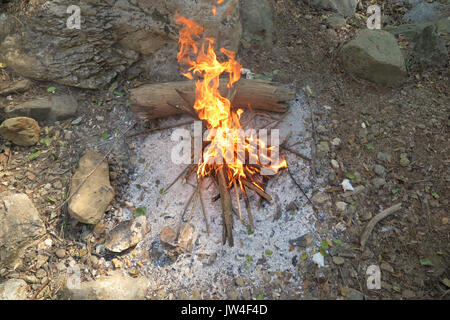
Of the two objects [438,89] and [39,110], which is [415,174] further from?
[39,110]

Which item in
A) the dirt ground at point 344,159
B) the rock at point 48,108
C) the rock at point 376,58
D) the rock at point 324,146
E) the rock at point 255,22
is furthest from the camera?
the rock at point 255,22

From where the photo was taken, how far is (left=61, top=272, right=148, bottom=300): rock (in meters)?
3.17

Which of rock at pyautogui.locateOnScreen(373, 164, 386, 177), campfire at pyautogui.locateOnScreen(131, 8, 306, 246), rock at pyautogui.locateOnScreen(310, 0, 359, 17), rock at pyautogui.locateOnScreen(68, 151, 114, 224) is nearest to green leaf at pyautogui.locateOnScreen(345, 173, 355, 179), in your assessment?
rock at pyautogui.locateOnScreen(373, 164, 386, 177)

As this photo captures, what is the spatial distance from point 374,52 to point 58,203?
450cm

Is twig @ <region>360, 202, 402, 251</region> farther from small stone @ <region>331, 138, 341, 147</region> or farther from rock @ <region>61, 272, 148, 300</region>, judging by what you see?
rock @ <region>61, 272, 148, 300</region>

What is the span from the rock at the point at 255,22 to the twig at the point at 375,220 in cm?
296

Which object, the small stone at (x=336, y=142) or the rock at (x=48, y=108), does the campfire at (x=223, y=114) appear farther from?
the rock at (x=48, y=108)

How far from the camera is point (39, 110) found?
430cm

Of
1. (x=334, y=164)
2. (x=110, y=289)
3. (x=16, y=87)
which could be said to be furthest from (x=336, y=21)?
(x=110, y=289)

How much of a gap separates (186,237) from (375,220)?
6.65 ft

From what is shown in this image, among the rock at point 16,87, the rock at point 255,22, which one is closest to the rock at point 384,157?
the rock at point 255,22

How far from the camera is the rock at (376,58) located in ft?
14.8

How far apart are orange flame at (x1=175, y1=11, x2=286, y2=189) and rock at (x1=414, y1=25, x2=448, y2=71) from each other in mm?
2745

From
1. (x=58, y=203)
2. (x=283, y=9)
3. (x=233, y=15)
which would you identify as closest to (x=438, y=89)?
(x=283, y=9)
